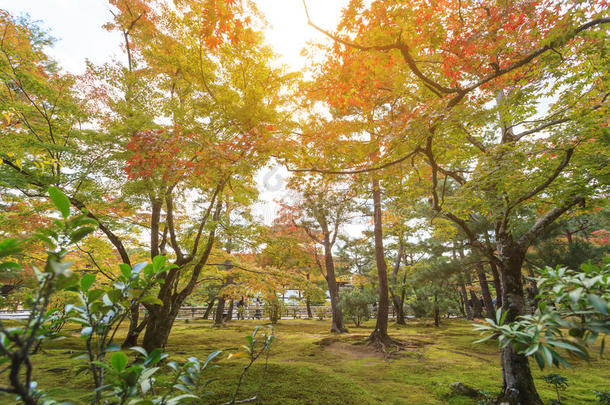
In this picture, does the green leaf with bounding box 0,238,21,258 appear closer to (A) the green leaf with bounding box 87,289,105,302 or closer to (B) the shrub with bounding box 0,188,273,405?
(B) the shrub with bounding box 0,188,273,405

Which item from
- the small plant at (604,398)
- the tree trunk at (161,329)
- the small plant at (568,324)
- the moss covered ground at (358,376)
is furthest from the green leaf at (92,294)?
the small plant at (604,398)

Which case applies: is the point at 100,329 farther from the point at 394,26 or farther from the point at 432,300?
the point at 432,300

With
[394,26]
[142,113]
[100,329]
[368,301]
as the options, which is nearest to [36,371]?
[142,113]

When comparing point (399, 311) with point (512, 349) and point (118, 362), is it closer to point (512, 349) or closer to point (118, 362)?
point (512, 349)

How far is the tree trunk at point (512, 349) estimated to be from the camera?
3039 millimetres

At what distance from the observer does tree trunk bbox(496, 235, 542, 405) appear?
3.04m

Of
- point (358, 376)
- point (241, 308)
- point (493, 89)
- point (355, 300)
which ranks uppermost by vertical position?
point (493, 89)

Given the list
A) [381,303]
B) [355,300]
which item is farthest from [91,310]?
[355,300]

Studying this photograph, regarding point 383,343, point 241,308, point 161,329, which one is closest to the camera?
point 161,329

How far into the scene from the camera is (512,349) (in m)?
3.16

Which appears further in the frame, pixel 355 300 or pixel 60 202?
pixel 355 300

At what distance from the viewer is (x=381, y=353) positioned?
19.9 ft

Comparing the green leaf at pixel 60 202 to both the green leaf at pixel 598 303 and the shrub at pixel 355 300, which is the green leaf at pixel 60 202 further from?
the shrub at pixel 355 300

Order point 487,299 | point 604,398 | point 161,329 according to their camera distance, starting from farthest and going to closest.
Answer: point 487,299 < point 161,329 < point 604,398
